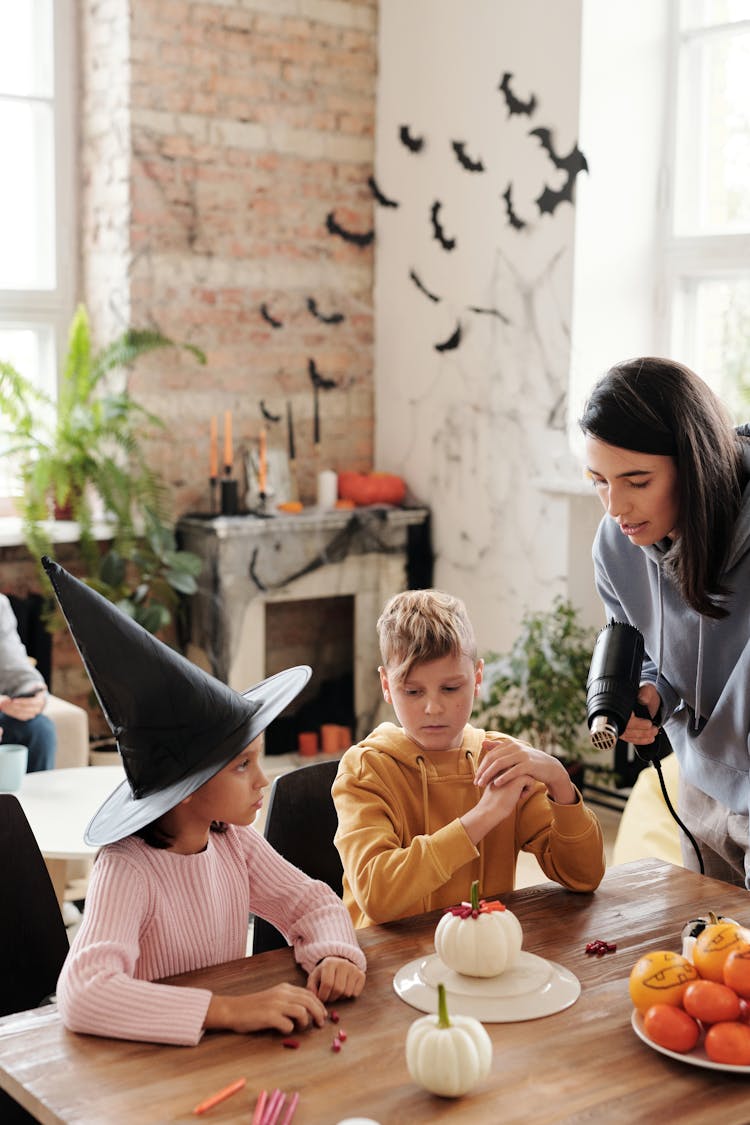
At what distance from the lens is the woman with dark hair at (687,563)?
1862mm

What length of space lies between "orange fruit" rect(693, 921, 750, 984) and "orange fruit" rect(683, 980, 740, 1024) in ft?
0.07

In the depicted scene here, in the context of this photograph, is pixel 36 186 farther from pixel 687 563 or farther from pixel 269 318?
pixel 687 563

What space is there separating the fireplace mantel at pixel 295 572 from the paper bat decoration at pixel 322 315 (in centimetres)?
75

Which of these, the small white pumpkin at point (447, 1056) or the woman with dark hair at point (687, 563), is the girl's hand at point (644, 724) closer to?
the woman with dark hair at point (687, 563)

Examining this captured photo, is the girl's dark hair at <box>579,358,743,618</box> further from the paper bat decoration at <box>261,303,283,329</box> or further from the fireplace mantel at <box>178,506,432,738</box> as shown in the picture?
the paper bat decoration at <box>261,303,283,329</box>

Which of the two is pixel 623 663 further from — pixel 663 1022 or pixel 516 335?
pixel 516 335

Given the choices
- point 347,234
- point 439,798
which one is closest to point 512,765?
point 439,798

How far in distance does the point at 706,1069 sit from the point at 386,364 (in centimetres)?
413

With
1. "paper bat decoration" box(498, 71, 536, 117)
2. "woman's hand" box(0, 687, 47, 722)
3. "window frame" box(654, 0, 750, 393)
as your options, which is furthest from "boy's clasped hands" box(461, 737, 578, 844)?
"paper bat decoration" box(498, 71, 536, 117)

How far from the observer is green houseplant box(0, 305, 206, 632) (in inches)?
177

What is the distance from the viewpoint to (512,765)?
1.82 metres

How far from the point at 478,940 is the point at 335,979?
0.17 m

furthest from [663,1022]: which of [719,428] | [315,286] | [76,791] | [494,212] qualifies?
[315,286]

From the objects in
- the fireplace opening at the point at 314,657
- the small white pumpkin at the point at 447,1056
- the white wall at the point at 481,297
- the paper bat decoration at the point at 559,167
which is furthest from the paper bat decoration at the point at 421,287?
the small white pumpkin at the point at 447,1056
